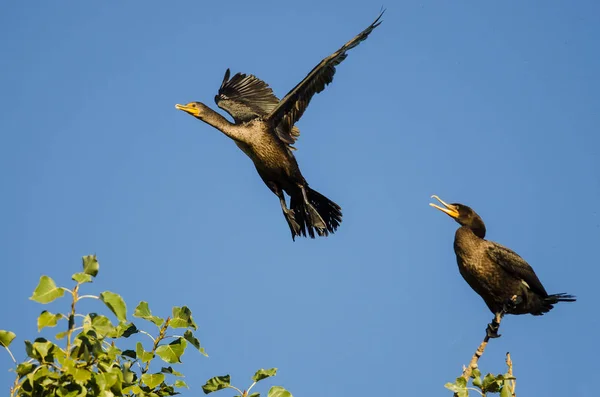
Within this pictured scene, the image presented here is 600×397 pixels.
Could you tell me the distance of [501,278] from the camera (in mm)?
7789

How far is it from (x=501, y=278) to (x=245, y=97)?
4064mm

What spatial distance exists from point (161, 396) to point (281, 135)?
18.5ft

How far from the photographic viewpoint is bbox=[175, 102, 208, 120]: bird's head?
9445mm

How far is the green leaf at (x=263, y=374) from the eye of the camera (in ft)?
11.6

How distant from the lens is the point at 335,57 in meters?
8.49

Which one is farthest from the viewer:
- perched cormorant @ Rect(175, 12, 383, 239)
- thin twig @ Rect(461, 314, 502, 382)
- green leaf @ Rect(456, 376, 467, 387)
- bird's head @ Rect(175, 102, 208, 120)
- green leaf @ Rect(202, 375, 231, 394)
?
bird's head @ Rect(175, 102, 208, 120)

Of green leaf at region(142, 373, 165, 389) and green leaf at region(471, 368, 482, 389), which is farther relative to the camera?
green leaf at region(471, 368, 482, 389)

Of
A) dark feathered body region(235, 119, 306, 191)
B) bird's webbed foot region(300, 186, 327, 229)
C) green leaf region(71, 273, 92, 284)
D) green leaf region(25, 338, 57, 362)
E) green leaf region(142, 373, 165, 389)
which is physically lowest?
green leaf region(25, 338, 57, 362)

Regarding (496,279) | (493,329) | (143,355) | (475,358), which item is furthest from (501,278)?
(143,355)

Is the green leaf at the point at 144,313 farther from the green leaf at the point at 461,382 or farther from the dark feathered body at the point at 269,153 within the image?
the dark feathered body at the point at 269,153

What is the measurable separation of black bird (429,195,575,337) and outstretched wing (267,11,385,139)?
2086mm

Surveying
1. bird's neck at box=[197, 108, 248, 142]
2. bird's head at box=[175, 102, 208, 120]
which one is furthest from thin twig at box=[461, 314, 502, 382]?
bird's head at box=[175, 102, 208, 120]

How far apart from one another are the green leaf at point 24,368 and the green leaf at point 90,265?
43 cm

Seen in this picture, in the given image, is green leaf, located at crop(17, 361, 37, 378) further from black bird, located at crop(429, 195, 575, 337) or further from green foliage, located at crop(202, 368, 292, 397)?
black bird, located at crop(429, 195, 575, 337)
